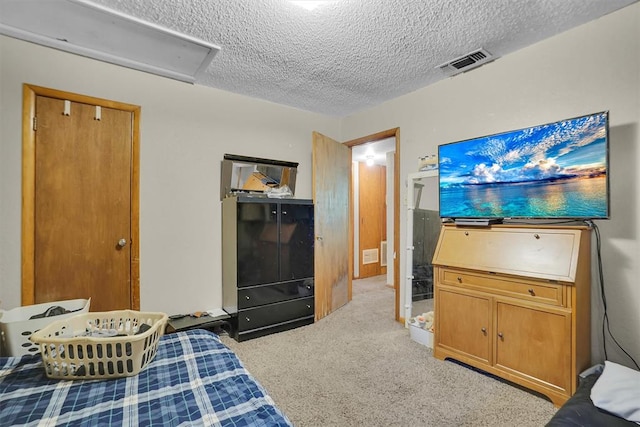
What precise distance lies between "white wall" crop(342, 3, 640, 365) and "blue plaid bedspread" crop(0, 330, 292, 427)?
231 cm

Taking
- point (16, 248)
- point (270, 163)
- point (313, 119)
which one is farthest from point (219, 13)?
point (16, 248)

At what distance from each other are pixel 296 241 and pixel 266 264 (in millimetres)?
423

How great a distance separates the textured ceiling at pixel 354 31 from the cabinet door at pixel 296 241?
1345 mm

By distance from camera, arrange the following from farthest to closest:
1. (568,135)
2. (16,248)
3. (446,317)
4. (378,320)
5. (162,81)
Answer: (378,320) → (162,81) → (446,317) → (16,248) → (568,135)

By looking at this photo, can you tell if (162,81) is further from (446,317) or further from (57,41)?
(446,317)

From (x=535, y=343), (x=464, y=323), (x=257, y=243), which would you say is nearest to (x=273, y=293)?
(x=257, y=243)

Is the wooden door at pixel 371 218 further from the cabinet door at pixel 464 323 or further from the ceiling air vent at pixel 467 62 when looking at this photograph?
the cabinet door at pixel 464 323

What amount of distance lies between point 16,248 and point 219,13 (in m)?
2.30

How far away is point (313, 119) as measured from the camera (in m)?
3.88

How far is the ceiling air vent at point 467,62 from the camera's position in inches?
94.4

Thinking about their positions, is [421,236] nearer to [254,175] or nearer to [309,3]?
[254,175]

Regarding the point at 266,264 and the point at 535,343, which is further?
the point at 266,264

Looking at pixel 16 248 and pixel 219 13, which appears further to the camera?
pixel 16 248

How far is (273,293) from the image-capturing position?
9.80ft
